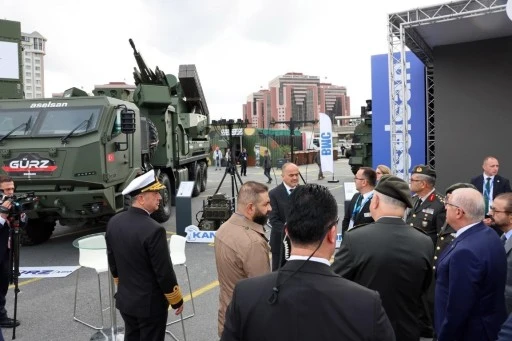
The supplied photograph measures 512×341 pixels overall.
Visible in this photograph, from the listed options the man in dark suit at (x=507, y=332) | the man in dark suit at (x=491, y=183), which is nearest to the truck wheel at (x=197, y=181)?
the man in dark suit at (x=491, y=183)

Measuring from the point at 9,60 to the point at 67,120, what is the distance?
833 cm

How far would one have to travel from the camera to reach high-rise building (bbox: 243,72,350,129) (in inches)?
3809

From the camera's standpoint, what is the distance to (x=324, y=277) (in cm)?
158

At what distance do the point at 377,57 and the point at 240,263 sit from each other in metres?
12.1

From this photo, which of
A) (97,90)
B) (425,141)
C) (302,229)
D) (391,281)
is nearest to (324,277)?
(302,229)

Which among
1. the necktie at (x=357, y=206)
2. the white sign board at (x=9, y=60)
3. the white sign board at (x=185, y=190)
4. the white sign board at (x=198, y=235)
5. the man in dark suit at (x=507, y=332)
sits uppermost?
the white sign board at (x=9, y=60)

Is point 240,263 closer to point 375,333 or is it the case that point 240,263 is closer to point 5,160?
point 375,333

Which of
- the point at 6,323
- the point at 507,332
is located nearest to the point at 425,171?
the point at 507,332

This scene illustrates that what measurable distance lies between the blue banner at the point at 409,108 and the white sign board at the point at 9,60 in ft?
35.7

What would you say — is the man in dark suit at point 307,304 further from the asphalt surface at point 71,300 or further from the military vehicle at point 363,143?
the military vehicle at point 363,143

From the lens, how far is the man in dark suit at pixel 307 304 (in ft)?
4.97

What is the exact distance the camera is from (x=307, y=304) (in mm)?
1527

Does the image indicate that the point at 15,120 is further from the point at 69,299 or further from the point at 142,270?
the point at 142,270

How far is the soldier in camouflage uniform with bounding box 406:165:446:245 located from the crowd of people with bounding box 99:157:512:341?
0.04 feet
